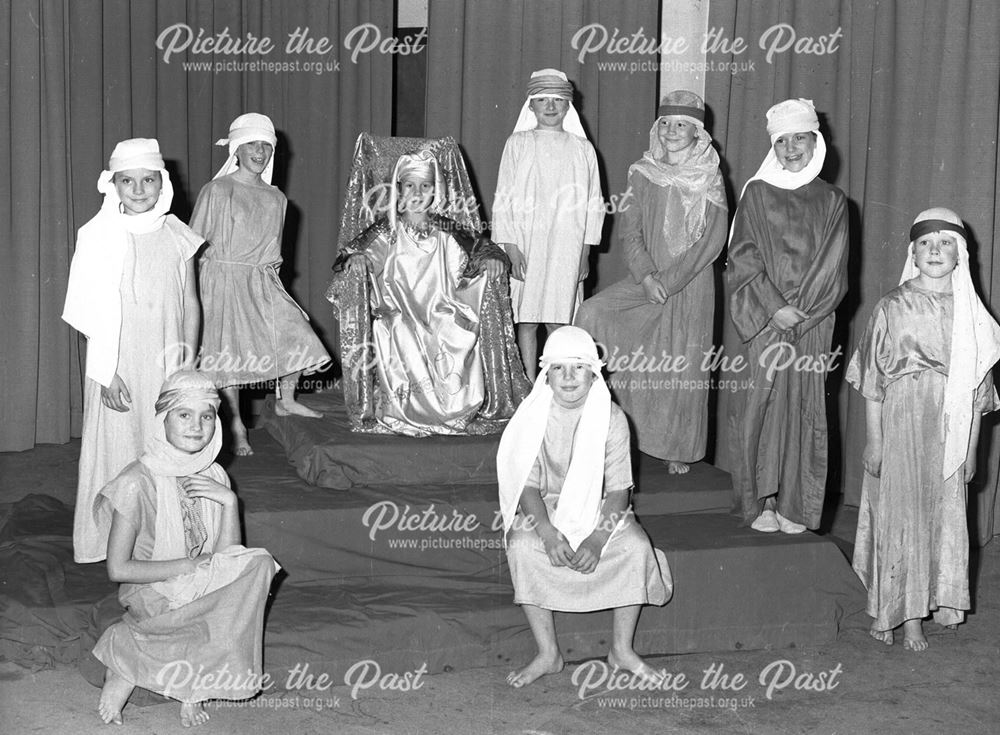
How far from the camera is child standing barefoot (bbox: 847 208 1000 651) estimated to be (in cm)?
451

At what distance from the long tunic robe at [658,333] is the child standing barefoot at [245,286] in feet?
4.31

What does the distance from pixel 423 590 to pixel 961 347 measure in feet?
7.02

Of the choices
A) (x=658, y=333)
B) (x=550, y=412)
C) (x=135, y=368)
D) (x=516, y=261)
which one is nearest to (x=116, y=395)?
(x=135, y=368)

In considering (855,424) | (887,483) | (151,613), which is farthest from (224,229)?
(855,424)

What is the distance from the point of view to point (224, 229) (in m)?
5.41

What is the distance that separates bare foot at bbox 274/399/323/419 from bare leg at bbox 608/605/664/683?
1891 mm

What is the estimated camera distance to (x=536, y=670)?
4199mm

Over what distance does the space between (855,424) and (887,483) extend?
6.73 feet

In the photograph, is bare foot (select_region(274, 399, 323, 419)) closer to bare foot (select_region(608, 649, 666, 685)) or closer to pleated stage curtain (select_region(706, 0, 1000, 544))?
bare foot (select_region(608, 649, 666, 685))

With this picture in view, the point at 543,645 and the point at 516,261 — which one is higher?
the point at 516,261

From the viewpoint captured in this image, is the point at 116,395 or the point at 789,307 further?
the point at 789,307

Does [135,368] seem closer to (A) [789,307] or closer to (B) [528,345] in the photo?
(B) [528,345]

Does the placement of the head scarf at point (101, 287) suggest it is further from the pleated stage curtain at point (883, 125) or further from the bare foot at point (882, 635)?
the pleated stage curtain at point (883, 125)

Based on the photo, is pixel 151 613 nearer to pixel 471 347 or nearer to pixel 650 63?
pixel 471 347
